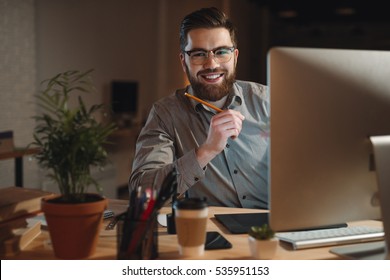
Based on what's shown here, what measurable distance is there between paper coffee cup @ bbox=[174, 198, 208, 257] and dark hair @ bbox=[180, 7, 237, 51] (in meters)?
0.95

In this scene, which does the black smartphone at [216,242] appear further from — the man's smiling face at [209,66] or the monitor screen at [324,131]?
the man's smiling face at [209,66]

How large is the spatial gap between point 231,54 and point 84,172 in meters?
0.95

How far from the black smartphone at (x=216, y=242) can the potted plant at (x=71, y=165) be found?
0.25 meters

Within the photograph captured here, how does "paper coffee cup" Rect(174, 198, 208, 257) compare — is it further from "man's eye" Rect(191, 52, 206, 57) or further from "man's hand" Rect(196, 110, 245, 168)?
"man's eye" Rect(191, 52, 206, 57)

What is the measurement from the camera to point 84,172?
0.88 metres

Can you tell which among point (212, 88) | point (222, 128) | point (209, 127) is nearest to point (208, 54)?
point (212, 88)

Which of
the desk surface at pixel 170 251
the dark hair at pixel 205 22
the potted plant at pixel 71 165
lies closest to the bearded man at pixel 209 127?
the dark hair at pixel 205 22

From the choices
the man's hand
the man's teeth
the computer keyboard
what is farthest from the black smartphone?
the man's teeth

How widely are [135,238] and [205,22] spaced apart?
1044 millimetres

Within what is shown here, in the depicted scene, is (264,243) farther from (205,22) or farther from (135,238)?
(205,22)

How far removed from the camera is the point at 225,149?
170cm

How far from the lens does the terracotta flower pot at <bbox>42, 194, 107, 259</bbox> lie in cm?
85

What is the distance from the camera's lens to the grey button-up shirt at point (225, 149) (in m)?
1.67

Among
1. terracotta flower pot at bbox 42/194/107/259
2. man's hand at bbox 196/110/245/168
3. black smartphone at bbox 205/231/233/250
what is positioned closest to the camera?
terracotta flower pot at bbox 42/194/107/259
